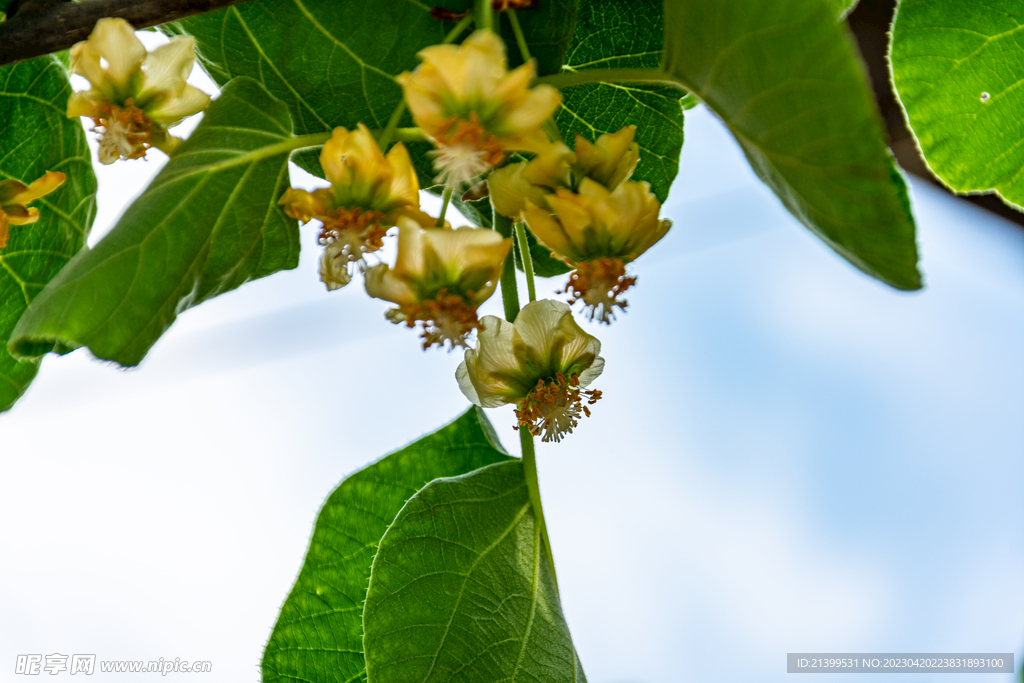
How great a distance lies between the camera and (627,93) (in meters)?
0.39

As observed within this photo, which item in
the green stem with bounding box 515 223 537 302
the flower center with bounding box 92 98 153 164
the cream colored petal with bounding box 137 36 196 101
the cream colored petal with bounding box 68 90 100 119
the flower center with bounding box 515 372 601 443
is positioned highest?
the cream colored petal with bounding box 137 36 196 101

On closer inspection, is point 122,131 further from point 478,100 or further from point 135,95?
point 478,100

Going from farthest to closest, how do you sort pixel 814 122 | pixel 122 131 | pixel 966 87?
pixel 966 87, pixel 122 131, pixel 814 122

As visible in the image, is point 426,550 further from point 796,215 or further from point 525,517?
point 796,215

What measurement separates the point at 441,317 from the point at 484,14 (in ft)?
0.34

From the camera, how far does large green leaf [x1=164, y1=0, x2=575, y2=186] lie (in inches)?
12.4

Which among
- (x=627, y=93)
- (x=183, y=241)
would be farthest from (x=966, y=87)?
(x=183, y=241)

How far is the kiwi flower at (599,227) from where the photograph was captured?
11.1 inches

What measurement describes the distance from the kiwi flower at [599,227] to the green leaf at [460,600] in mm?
116

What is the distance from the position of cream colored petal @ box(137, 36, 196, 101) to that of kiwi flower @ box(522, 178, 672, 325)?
14cm

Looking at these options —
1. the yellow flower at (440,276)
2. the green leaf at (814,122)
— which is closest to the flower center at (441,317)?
the yellow flower at (440,276)

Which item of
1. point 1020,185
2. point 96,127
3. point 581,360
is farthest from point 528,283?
point 1020,185

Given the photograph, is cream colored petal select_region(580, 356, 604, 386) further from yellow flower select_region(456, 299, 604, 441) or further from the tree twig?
the tree twig

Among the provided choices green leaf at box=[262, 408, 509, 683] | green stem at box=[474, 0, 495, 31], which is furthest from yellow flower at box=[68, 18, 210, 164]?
green leaf at box=[262, 408, 509, 683]
